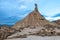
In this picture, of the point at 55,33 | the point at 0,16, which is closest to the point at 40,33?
the point at 55,33

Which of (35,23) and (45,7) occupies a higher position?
(45,7)

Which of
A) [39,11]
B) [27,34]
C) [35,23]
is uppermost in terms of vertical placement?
[39,11]

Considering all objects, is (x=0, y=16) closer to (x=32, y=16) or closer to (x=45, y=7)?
(x=32, y=16)

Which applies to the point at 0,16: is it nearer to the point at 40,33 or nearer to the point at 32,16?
the point at 32,16

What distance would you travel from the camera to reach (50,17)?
4328 mm

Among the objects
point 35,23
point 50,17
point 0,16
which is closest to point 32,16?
point 35,23

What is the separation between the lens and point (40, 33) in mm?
4309

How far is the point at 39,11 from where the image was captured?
4.32m

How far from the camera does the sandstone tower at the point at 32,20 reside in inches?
168

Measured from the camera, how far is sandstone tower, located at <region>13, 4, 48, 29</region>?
14.0ft

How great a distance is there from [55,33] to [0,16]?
1.42 metres

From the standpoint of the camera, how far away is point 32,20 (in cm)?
428

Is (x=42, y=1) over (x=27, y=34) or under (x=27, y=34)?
over

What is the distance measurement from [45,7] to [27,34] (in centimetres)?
81
